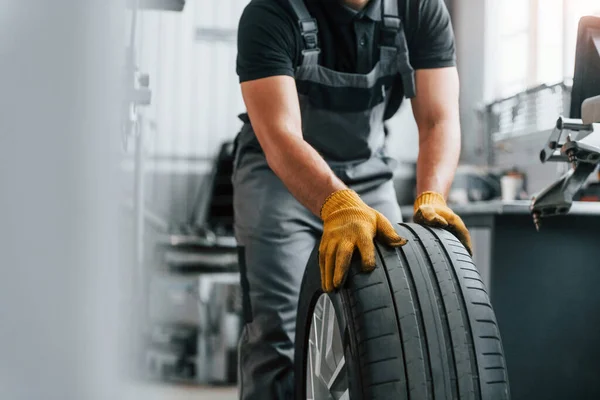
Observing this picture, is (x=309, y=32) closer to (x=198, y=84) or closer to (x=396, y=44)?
(x=396, y=44)

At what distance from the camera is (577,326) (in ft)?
6.19

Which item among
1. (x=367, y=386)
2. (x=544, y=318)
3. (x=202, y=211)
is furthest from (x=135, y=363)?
(x=202, y=211)

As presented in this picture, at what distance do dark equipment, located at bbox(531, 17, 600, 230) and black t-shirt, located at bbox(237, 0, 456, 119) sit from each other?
0.26 meters

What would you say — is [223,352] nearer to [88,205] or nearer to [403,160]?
[403,160]

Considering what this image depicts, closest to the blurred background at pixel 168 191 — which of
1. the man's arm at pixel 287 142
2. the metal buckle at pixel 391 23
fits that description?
the man's arm at pixel 287 142

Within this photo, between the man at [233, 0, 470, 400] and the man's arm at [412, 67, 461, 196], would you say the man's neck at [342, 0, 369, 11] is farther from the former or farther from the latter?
the man's arm at [412, 67, 461, 196]

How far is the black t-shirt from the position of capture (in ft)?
4.07

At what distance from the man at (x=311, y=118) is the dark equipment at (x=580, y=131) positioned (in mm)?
200

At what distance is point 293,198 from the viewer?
1.34 meters

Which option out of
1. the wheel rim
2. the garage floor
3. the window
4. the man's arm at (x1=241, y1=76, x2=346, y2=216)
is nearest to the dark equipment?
the man's arm at (x1=241, y1=76, x2=346, y2=216)

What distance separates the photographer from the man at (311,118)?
1.24m

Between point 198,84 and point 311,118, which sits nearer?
point 311,118

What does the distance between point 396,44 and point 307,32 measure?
7.5 inches

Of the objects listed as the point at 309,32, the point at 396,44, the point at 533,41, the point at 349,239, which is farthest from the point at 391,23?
→ the point at 533,41
